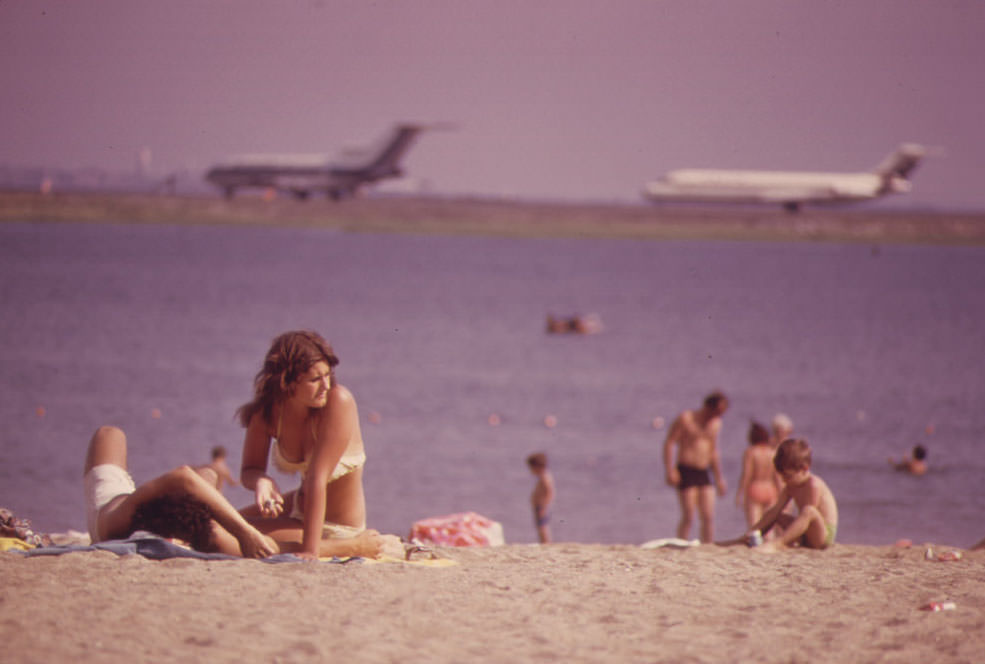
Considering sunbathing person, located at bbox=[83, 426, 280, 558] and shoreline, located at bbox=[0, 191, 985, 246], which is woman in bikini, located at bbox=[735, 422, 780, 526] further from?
shoreline, located at bbox=[0, 191, 985, 246]

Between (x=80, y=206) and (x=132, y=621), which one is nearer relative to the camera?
(x=132, y=621)

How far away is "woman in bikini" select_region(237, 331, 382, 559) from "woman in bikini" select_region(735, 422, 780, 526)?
4641mm

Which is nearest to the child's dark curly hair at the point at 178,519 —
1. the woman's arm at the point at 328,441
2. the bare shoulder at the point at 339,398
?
the woman's arm at the point at 328,441

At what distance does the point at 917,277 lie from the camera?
84.1 meters

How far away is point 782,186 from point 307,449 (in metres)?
120

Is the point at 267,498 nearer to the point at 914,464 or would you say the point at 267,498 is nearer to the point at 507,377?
the point at 914,464

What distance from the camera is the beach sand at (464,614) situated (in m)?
4.90

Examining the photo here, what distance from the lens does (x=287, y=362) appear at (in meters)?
5.75

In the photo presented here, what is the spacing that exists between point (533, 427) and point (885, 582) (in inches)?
543

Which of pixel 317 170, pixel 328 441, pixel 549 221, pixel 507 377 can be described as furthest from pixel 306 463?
pixel 549 221

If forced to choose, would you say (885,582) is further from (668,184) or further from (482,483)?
(668,184)

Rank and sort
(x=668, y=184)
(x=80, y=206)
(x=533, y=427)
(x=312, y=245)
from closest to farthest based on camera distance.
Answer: (x=533, y=427)
(x=312, y=245)
(x=80, y=206)
(x=668, y=184)

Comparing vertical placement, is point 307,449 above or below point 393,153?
below

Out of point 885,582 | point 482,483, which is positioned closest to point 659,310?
point 482,483
